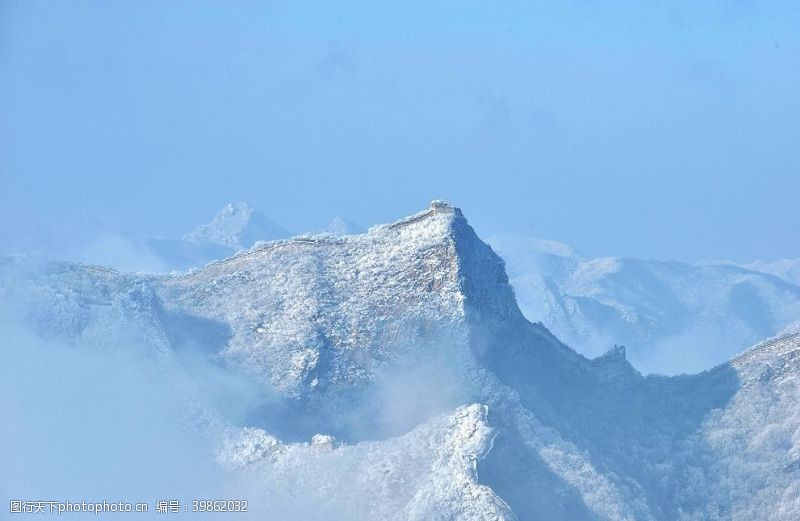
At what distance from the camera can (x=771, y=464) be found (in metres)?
50.5

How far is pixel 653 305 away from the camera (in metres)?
134

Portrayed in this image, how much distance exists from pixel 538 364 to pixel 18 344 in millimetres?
30487

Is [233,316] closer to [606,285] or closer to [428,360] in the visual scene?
[428,360]

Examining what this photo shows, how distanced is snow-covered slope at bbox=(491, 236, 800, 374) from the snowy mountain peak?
38189 mm

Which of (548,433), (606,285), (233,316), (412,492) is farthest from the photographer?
(606,285)

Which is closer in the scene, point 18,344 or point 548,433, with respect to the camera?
point 548,433

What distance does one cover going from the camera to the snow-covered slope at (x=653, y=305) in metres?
118

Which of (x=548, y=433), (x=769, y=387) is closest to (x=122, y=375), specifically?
(x=548, y=433)

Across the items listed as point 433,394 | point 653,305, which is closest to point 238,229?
point 653,305

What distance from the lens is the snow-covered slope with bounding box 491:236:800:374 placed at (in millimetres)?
118000

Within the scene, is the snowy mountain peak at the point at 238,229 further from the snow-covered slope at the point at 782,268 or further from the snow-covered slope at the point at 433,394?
the snow-covered slope at the point at 782,268

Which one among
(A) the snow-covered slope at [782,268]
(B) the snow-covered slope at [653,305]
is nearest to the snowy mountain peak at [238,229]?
(B) the snow-covered slope at [653,305]

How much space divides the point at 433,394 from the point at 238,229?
9198 centimetres

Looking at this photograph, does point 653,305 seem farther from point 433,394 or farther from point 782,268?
point 433,394
